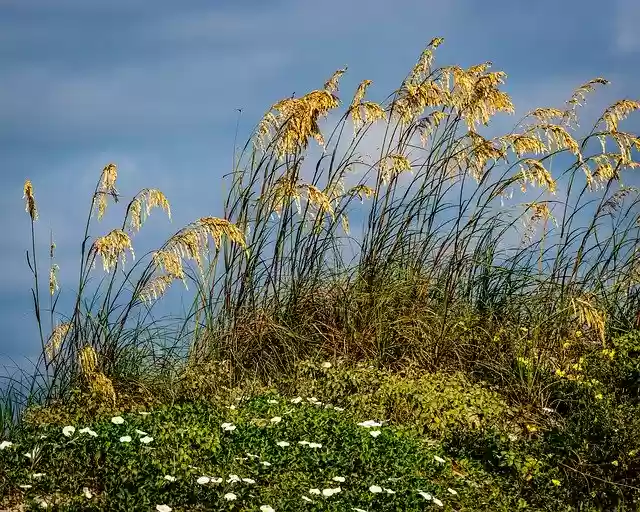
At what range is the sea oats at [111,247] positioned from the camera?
22.1 feet

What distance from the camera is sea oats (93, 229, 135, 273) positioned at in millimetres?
6734

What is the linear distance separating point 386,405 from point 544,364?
5.18 feet

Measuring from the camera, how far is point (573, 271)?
28.0 feet

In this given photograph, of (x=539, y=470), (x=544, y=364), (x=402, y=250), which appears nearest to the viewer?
(x=539, y=470)

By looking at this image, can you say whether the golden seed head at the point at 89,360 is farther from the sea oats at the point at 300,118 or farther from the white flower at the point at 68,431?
the sea oats at the point at 300,118

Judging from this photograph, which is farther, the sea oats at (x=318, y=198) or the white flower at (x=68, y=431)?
the sea oats at (x=318, y=198)

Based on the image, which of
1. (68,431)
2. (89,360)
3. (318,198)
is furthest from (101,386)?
(318,198)

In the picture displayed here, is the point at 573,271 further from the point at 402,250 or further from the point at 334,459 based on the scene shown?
the point at 334,459

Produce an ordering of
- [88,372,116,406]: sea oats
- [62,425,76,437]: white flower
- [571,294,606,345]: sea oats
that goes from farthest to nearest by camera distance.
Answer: [571,294,606,345]: sea oats → [88,372,116,406]: sea oats → [62,425,76,437]: white flower

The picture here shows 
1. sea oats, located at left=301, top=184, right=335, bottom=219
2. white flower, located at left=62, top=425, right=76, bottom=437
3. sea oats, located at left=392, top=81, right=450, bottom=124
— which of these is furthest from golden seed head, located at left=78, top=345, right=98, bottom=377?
sea oats, located at left=392, top=81, right=450, bottom=124

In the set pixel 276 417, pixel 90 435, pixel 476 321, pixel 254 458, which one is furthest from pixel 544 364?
pixel 90 435

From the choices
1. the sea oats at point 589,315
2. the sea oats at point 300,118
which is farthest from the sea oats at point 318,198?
the sea oats at point 589,315

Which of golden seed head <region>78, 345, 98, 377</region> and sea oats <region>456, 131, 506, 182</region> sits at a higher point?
sea oats <region>456, 131, 506, 182</region>

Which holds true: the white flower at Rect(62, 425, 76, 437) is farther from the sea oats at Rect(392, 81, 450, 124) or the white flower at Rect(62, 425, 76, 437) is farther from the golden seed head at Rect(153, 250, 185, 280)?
the sea oats at Rect(392, 81, 450, 124)
